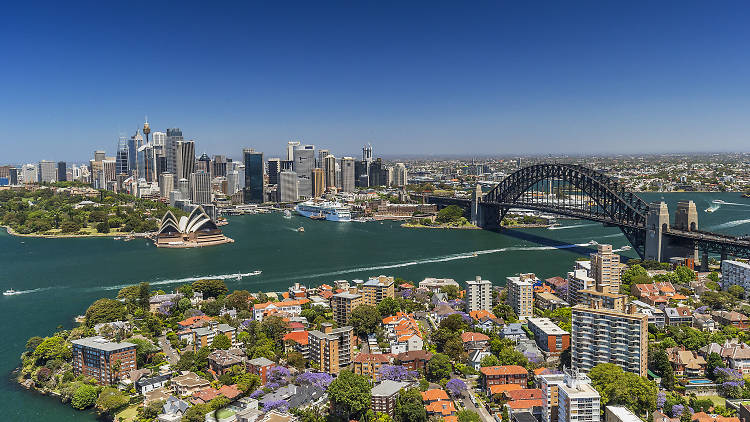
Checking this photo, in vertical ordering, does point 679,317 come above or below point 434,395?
above

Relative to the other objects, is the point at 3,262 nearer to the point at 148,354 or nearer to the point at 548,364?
Result: the point at 148,354

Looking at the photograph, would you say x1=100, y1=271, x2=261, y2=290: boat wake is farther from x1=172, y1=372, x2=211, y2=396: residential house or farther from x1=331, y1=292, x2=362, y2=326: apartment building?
x1=172, y1=372, x2=211, y2=396: residential house

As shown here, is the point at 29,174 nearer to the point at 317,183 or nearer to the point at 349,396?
the point at 317,183

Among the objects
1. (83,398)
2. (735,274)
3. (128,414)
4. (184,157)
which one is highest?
(184,157)

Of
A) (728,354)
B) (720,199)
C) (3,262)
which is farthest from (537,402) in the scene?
(720,199)

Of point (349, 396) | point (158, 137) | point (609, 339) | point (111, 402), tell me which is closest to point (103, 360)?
point (111, 402)

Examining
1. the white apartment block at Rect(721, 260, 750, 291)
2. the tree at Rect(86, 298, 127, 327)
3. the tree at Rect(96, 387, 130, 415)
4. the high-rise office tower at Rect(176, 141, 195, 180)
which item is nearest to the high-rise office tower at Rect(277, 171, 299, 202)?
the high-rise office tower at Rect(176, 141, 195, 180)

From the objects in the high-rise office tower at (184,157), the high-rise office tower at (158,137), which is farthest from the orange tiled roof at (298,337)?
the high-rise office tower at (158,137)
